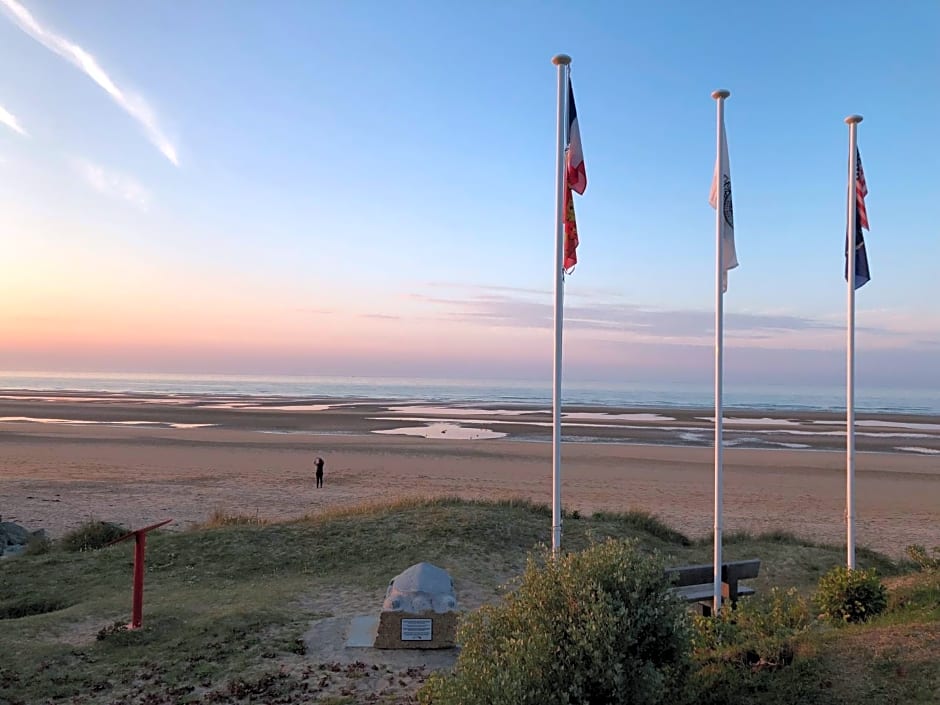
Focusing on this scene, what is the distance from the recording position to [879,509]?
20859mm

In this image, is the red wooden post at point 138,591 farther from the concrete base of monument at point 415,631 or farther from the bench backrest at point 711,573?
the bench backrest at point 711,573

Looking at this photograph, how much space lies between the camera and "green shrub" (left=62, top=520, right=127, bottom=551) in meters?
13.3

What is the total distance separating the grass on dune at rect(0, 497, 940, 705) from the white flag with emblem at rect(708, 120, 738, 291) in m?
3.49

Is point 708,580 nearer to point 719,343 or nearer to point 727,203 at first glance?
point 719,343

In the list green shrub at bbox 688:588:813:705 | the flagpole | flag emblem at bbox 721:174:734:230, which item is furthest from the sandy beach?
green shrub at bbox 688:588:813:705

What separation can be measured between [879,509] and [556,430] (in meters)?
17.8

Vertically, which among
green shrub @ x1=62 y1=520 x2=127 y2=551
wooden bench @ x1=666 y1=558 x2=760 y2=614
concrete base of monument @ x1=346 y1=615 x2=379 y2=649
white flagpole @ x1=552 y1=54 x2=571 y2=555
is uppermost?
white flagpole @ x1=552 y1=54 x2=571 y2=555

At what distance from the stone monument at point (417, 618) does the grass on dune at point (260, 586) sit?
102cm

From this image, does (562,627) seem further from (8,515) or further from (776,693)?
(8,515)

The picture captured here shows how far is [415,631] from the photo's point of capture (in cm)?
777

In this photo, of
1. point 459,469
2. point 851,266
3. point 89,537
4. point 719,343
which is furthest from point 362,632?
point 459,469

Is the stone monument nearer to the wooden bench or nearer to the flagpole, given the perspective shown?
the wooden bench

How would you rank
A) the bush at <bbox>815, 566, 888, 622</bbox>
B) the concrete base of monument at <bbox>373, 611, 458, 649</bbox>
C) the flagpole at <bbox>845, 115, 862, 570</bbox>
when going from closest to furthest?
the bush at <bbox>815, 566, 888, 622</bbox> < the concrete base of monument at <bbox>373, 611, 458, 649</bbox> < the flagpole at <bbox>845, 115, 862, 570</bbox>

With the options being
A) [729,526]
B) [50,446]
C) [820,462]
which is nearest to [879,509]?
[729,526]
